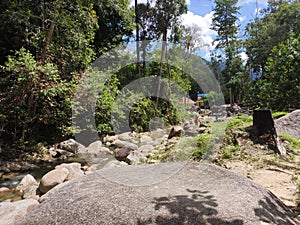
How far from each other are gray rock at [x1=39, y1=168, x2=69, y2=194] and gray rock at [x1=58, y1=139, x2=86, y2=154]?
8.52ft

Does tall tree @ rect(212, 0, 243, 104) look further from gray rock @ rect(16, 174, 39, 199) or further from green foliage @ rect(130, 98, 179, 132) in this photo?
gray rock @ rect(16, 174, 39, 199)

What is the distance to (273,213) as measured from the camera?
5.61ft

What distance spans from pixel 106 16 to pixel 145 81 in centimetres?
317

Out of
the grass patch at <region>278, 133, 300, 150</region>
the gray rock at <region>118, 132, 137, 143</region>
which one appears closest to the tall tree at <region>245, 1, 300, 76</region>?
the gray rock at <region>118, 132, 137, 143</region>

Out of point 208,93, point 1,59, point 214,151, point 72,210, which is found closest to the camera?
point 72,210

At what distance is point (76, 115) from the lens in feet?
21.8

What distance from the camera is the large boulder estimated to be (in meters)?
1.56

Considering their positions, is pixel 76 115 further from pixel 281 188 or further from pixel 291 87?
pixel 291 87

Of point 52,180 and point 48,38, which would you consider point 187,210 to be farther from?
point 48,38

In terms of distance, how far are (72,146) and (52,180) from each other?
2869mm

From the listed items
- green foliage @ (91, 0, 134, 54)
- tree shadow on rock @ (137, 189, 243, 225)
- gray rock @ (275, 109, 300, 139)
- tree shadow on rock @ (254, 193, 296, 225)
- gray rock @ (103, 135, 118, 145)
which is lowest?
gray rock @ (103, 135, 118, 145)

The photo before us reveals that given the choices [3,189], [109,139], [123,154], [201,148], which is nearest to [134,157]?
[123,154]

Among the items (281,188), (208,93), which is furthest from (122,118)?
(281,188)

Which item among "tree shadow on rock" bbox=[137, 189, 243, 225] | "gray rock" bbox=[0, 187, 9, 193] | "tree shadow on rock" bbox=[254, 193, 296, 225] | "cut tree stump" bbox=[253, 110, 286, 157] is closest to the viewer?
"tree shadow on rock" bbox=[137, 189, 243, 225]
